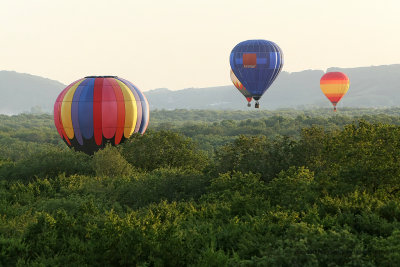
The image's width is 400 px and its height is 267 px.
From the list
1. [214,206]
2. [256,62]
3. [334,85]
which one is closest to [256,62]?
[256,62]

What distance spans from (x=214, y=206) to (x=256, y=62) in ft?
113

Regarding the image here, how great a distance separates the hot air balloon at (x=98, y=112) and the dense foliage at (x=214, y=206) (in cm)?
122

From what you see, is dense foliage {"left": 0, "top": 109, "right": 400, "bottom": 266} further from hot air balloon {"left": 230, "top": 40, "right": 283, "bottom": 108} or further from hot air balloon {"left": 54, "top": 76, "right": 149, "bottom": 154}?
hot air balloon {"left": 230, "top": 40, "right": 283, "bottom": 108}

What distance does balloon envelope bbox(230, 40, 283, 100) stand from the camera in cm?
5938

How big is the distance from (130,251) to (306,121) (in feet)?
422

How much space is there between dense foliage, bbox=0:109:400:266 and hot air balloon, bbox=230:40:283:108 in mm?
15205

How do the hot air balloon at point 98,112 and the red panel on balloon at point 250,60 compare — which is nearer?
the hot air balloon at point 98,112

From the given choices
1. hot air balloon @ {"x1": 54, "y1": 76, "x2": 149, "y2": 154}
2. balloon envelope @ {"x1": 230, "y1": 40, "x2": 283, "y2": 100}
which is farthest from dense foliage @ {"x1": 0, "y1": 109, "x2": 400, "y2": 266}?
balloon envelope @ {"x1": 230, "y1": 40, "x2": 283, "y2": 100}

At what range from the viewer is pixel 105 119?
142 feet

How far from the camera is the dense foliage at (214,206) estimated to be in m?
20.6

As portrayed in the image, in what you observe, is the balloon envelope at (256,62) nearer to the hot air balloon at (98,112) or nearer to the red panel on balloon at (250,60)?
the red panel on balloon at (250,60)

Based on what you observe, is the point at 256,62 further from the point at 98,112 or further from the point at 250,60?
the point at 98,112

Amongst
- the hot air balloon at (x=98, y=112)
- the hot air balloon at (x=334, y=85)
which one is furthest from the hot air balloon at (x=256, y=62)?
the hot air balloon at (x=334, y=85)

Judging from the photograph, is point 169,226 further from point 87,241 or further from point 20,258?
point 20,258
